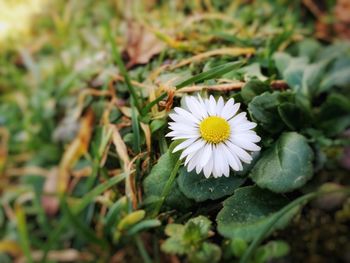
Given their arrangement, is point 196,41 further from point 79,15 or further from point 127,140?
point 79,15

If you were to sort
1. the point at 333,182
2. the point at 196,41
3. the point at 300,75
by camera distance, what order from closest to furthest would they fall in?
1. the point at 333,182
2. the point at 300,75
3. the point at 196,41

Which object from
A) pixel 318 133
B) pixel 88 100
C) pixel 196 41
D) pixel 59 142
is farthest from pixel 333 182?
pixel 59 142

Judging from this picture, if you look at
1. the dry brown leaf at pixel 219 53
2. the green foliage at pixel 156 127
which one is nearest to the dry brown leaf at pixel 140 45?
the green foliage at pixel 156 127

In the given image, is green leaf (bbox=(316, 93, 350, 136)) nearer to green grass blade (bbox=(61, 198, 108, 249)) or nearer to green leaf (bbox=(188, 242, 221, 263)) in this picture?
green leaf (bbox=(188, 242, 221, 263))

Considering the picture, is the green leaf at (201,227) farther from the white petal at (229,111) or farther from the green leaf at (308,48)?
the green leaf at (308,48)

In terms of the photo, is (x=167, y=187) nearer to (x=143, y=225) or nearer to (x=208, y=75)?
(x=143, y=225)
